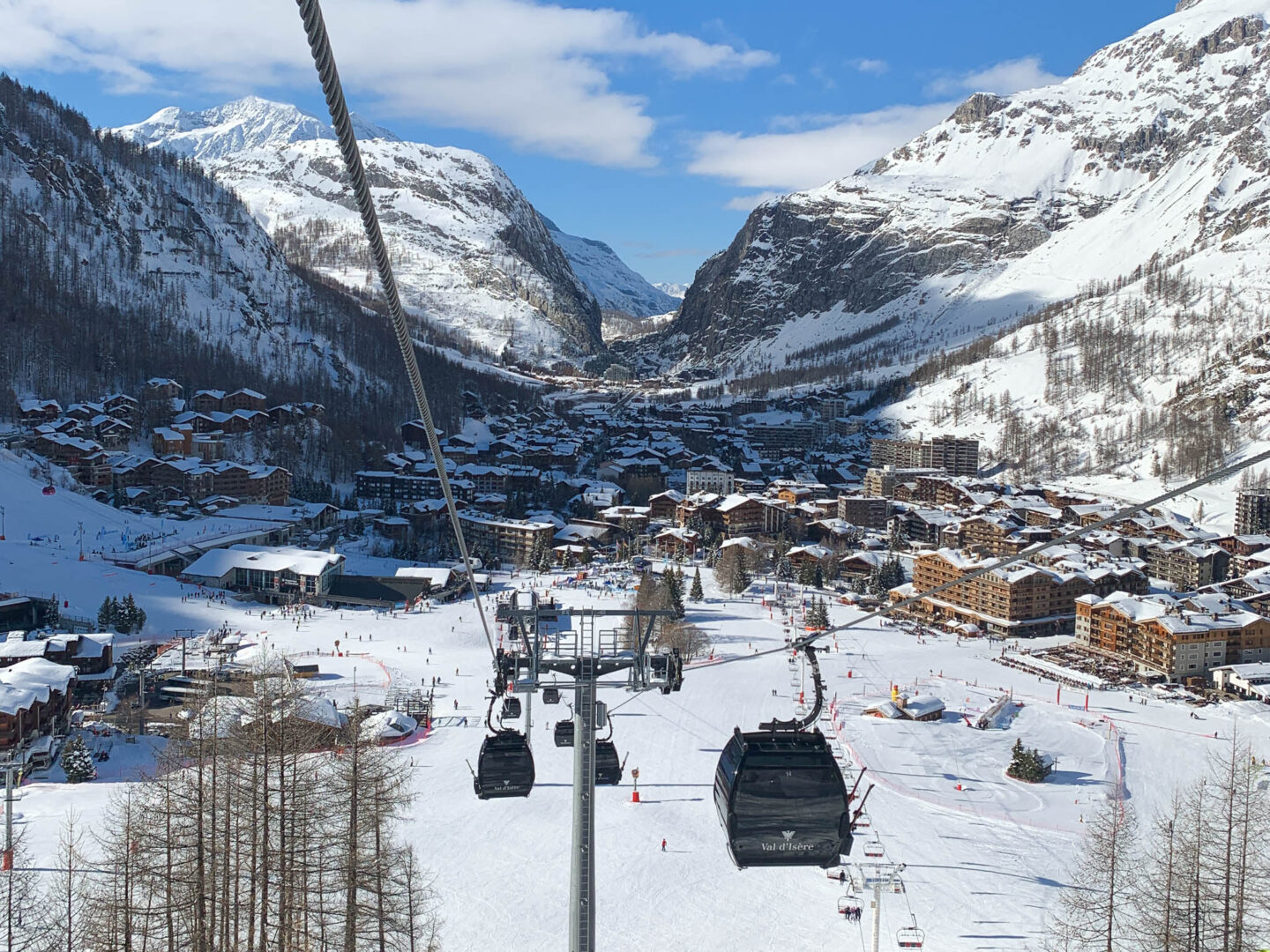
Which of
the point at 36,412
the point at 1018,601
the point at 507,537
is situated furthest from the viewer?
the point at 36,412

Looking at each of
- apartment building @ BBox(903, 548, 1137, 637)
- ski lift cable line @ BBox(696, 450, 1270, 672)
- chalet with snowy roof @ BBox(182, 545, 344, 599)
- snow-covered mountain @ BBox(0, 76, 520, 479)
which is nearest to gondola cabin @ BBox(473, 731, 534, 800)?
ski lift cable line @ BBox(696, 450, 1270, 672)

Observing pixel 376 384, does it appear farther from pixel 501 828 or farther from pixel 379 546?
pixel 501 828

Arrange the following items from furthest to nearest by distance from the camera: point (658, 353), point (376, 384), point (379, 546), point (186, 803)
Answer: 1. point (658, 353)
2. point (376, 384)
3. point (379, 546)
4. point (186, 803)

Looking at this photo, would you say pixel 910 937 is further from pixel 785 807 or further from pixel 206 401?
pixel 206 401

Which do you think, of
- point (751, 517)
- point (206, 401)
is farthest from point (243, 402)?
point (751, 517)

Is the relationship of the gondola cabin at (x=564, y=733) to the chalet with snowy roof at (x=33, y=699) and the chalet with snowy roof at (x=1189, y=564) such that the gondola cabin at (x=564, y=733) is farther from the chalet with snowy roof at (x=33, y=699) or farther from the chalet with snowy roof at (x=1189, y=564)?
the chalet with snowy roof at (x=1189, y=564)

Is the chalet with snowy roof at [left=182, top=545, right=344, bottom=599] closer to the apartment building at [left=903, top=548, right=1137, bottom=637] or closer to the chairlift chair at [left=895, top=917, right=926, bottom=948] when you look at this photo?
the apartment building at [left=903, top=548, right=1137, bottom=637]

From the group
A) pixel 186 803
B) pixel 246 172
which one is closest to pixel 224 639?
pixel 186 803
